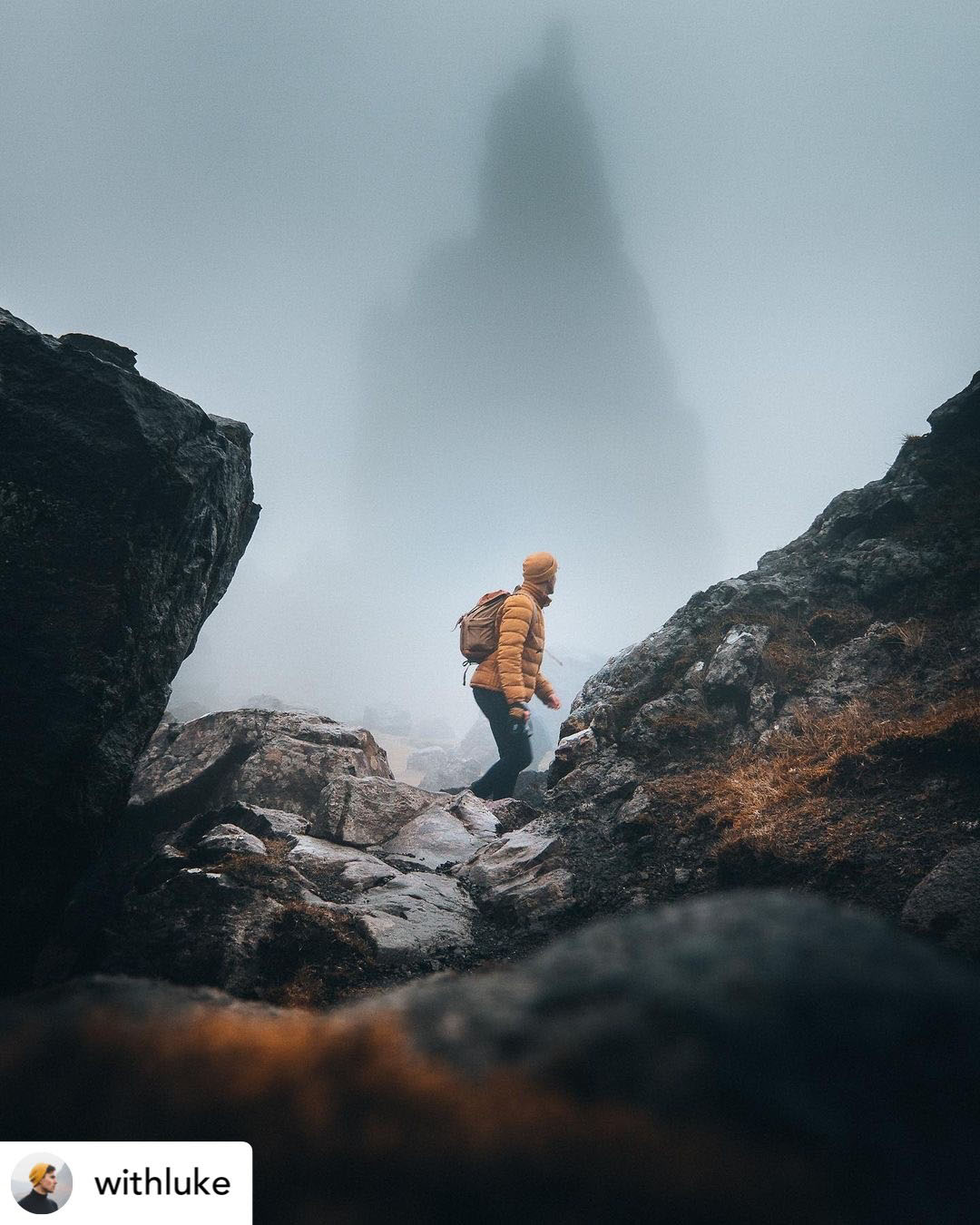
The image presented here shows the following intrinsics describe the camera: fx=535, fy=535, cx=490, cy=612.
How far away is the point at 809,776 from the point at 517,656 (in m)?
7.09

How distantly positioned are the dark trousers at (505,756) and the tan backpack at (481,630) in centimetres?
136

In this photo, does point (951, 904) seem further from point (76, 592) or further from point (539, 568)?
point (539, 568)

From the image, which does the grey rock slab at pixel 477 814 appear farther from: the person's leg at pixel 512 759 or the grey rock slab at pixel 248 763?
the grey rock slab at pixel 248 763

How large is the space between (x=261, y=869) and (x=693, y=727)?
246 inches

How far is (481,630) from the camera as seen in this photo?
1328cm

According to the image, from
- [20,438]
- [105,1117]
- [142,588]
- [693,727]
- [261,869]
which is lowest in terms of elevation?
[105,1117]

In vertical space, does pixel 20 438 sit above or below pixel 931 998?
above

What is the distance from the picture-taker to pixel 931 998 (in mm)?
1336

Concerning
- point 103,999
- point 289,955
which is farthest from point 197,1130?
point 289,955

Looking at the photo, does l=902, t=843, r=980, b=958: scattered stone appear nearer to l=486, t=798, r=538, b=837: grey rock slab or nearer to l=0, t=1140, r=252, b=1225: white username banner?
l=0, t=1140, r=252, b=1225: white username banner

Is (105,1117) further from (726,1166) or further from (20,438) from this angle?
(20,438)

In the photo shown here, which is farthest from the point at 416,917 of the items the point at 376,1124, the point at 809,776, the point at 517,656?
the point at 517,656

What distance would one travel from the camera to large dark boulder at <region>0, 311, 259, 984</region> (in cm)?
508

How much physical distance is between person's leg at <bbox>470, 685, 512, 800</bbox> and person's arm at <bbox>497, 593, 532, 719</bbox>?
12.1 inches
